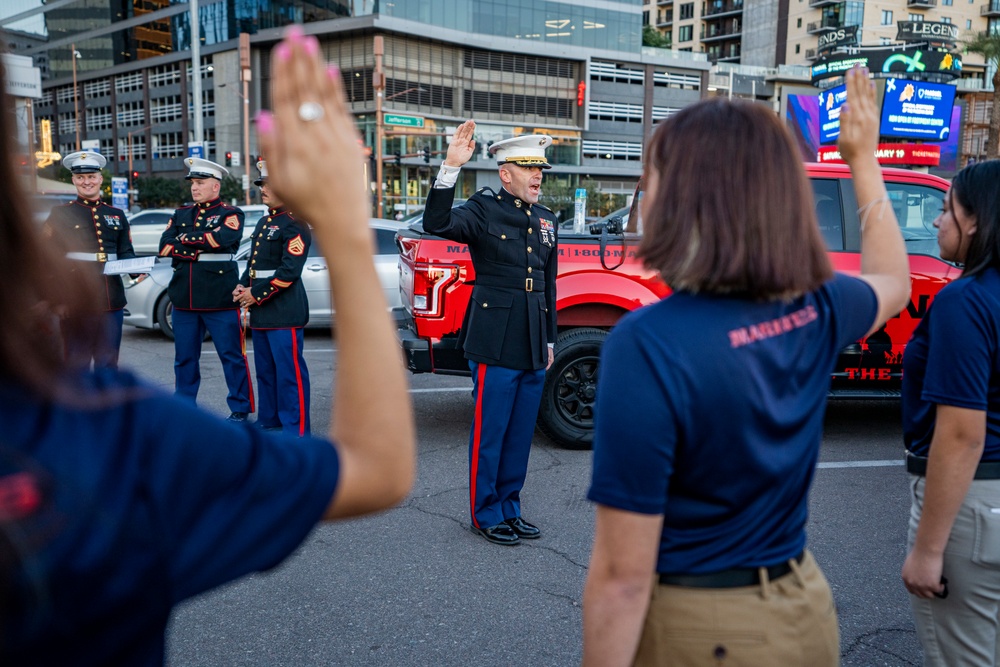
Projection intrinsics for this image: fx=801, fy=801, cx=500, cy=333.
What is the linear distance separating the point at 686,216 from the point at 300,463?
902mm

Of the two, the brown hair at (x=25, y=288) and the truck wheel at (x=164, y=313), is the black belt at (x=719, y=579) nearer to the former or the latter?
the brown hair at (x=25, y=288)

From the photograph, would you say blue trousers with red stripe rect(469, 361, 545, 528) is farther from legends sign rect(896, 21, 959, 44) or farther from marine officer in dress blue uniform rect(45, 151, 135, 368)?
legends sign rect(896, 21, 959, 44)

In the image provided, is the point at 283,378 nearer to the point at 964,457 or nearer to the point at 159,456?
the point at 964,457

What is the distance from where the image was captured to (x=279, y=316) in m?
6.36

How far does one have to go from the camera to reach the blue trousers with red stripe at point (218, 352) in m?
6.90

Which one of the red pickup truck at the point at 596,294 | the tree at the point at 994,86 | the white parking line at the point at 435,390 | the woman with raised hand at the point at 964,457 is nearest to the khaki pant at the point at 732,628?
the woman with raised hand at the point at 964,457

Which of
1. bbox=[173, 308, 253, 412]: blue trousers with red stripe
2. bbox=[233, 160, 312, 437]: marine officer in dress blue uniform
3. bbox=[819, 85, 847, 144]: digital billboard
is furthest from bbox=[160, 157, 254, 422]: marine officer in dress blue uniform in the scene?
bbox=[819, 85, 847, 144]: digital billboard

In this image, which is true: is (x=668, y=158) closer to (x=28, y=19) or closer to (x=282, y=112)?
(x=282, y=112)

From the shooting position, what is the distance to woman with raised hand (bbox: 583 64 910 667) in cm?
146

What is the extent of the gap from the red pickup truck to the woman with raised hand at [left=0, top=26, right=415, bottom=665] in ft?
16.3

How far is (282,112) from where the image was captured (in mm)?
918

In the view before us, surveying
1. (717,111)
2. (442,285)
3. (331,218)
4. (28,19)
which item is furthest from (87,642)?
(28,19)

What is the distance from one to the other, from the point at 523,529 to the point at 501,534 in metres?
0.14

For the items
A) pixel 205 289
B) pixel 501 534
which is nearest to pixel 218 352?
pixel 205 289
